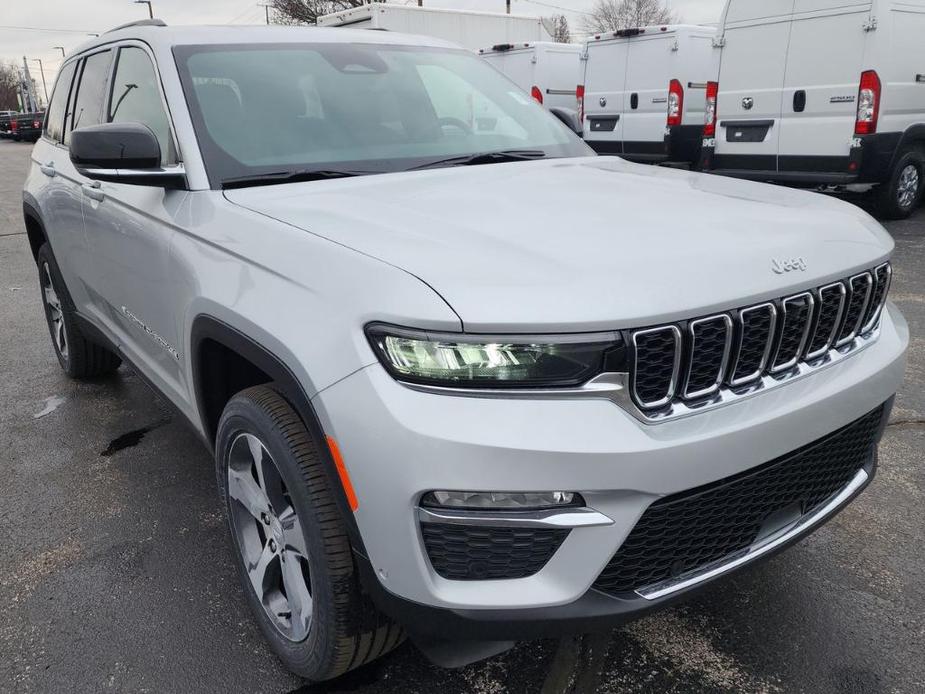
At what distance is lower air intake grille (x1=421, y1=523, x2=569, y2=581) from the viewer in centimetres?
158

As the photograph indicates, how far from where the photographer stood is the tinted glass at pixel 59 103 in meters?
4.08

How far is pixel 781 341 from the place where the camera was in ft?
6.06

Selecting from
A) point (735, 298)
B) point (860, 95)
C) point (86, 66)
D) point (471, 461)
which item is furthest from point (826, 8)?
point (471, 461)

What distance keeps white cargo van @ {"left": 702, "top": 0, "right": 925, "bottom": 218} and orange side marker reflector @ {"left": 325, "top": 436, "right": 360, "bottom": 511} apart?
26.6 ft

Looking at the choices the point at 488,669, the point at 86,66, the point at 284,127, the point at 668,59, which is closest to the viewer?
the point at 488,669

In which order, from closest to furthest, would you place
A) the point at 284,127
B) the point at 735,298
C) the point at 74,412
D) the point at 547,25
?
the point at 735,298 → the point at 284,127 → the point at 74,412 → the point at 547,25

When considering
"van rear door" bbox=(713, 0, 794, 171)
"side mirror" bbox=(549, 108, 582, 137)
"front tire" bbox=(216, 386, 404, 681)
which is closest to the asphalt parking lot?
"front tire" bbox=(216, 386, 404, 681)

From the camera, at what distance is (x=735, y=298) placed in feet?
5.62

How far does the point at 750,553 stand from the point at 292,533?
1.12 metres

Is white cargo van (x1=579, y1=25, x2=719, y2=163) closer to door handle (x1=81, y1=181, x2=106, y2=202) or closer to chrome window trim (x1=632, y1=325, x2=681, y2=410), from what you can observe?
door handle (x1=81, y1=181, x2=106, y2=202)

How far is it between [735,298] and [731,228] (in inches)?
12.8

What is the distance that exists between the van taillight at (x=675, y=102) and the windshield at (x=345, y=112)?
7923 mm

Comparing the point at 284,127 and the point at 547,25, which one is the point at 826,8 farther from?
the point at 547,25

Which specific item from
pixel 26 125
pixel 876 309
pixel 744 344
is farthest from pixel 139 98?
pixel 26 125
